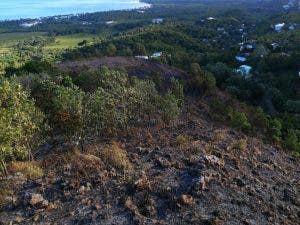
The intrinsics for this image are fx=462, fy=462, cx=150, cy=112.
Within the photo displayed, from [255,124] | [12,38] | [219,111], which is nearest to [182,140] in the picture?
[219,111]

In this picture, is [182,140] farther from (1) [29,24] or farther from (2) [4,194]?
(1) [29,24]

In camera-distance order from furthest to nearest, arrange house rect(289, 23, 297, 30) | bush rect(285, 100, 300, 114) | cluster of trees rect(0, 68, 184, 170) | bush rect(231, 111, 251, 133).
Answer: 1. house rect(289, 23, 297, 30)
2. bush rect(285, 100, 300, 114)
3. bush rect(231, 111, 251, 133)
4. cluster of trees rect(0, 68, 184, 170)

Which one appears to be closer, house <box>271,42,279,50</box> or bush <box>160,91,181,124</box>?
bush <box>160,91,181,124</box>

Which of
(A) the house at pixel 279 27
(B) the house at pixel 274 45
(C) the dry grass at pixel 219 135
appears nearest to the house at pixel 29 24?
(A) the house at pixel 279 27

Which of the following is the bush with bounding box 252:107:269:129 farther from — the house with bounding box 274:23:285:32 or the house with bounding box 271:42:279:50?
the house with bounding box 274:23:285:32

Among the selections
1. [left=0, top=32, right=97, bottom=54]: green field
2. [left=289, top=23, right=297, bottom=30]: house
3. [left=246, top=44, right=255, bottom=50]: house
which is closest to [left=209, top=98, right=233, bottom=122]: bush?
[left=246, top=44, right=255, bottom=50]: house

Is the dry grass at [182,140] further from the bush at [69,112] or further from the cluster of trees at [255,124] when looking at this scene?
the cluster of trees at [255,124]

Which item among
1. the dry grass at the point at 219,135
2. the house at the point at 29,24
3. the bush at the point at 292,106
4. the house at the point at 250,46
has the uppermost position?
the dry grass at the point at 219,135

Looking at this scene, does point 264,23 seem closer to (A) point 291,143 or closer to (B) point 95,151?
(A) point 291,143
